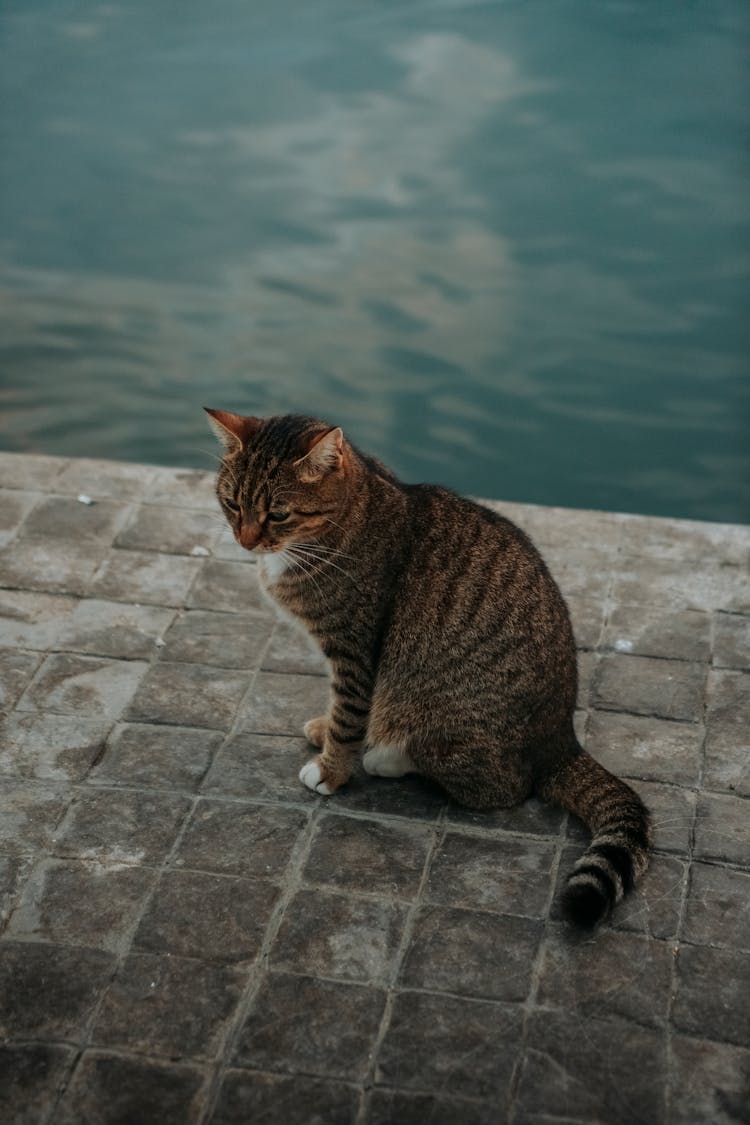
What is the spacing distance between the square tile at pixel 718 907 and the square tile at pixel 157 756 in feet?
5.03

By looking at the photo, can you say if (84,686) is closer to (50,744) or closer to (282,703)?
(50,744)

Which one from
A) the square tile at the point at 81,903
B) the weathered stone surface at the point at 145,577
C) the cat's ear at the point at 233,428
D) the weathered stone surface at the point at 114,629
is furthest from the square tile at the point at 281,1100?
the weathered stone surface at the point at 145,577

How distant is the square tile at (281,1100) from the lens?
9.92ft

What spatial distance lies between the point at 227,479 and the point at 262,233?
597 cm

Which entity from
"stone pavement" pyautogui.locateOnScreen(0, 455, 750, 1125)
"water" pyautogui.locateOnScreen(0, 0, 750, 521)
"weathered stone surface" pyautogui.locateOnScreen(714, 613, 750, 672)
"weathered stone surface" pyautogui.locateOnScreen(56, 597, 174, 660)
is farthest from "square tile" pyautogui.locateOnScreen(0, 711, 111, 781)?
"water" pyautogui.locateOnScreen(0, 0, 750, 521)

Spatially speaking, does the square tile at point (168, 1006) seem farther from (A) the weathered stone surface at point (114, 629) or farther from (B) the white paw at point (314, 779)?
(A) the weathered stone surface at point (114, 629)

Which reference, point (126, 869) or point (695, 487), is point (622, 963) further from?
point (695, 487)

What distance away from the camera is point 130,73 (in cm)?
1078

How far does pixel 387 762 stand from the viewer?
13.3 ft

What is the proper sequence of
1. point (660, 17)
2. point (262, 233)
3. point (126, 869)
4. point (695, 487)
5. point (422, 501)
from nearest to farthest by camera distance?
point (126, 869) → point (422, 501) → point (695, 487) → point (262, 233) → point (660, 17)

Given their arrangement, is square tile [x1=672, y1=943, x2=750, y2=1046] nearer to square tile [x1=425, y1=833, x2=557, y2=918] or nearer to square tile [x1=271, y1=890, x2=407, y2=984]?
square tile [x1=425, y1=833, x2=557, y2=918]

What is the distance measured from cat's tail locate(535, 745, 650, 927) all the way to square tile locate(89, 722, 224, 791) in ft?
3.55

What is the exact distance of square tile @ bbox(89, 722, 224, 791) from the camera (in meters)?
4.10

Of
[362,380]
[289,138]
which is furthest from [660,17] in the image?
[362,380]
